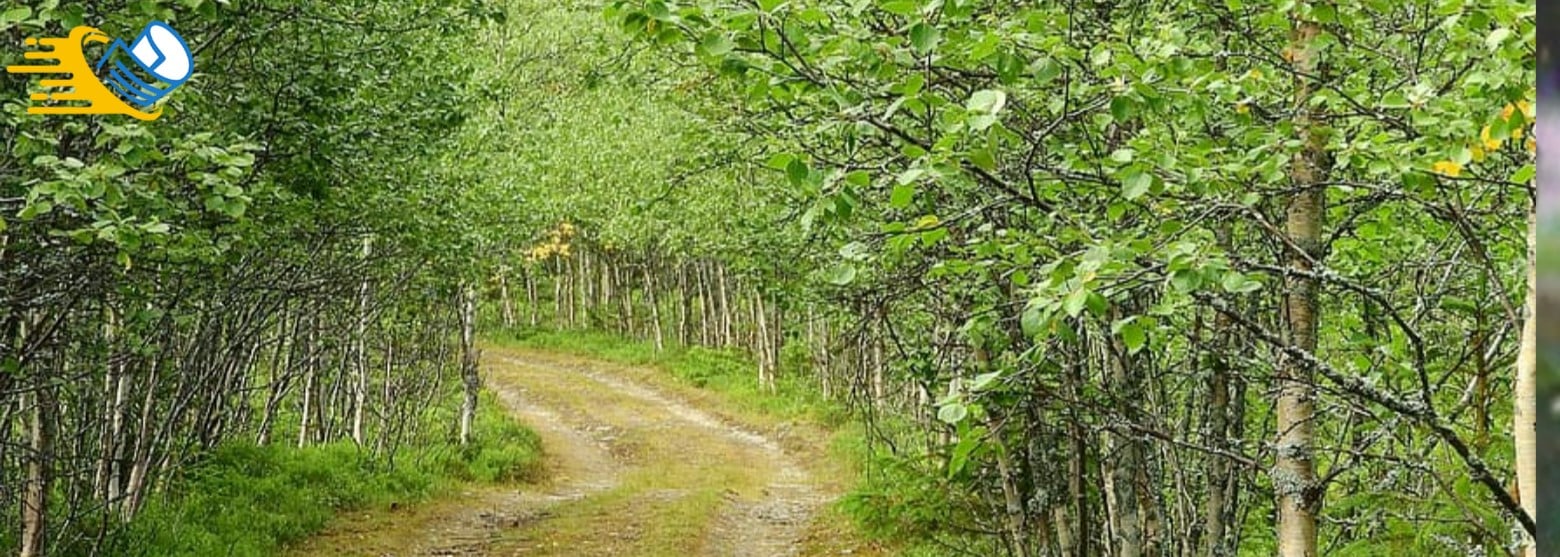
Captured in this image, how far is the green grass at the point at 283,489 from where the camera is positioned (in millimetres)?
11328

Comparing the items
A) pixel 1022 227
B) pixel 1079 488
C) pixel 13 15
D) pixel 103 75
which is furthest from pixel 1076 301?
pixel 1079 488

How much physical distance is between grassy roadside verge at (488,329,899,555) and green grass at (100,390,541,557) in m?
4.77

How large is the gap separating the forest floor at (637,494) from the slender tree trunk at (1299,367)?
9604 mm

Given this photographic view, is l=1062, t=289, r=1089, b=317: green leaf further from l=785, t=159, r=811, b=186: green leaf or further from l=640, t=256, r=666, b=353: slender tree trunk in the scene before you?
l=640, t=256, r=666, b=353: slender tree trunk

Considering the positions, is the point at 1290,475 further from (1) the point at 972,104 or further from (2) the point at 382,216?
(2) the point at 382,216

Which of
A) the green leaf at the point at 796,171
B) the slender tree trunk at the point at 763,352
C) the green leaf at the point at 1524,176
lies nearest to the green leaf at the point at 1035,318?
the green leaf at the point at 796,171

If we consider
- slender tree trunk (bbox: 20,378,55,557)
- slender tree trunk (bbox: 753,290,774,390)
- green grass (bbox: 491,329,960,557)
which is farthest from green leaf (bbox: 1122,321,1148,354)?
slender tree trunk (bbox: 753,290,774,390)

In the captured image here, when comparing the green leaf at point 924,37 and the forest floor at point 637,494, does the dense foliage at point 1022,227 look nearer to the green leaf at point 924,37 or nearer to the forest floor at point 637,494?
the green leaf at point 924,37

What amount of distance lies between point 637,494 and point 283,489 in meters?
4.98

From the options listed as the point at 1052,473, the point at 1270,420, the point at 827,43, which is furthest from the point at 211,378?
the point at 827,43

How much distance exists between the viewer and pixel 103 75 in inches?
214

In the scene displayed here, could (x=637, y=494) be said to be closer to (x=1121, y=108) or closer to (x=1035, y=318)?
(x=1121, y=108)

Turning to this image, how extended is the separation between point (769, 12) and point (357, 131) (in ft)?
17.1

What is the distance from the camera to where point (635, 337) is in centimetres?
3750
